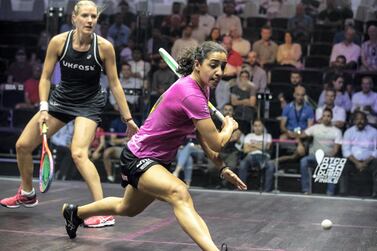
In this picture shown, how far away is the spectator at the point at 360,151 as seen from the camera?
7516 millimetres

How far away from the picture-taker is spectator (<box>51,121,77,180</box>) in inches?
319

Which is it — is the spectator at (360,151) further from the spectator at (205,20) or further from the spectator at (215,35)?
the spectator at (205,20)

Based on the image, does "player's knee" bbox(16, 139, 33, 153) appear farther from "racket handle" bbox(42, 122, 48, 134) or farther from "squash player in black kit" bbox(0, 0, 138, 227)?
"racket handle" bbox(42, 122, 48, 134)

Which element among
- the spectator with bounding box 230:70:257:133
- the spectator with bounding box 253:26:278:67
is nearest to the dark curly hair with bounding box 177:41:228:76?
the spectator with bounding box 230:70:257:133

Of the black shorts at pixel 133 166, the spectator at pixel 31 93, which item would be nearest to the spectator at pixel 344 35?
the spectator at pixel 31 93

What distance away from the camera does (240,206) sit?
251 inches

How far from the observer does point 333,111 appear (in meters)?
7.86

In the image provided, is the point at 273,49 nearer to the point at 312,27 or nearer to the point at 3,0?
the point at 312,27

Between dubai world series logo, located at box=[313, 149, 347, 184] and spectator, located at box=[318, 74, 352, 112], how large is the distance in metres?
0.64

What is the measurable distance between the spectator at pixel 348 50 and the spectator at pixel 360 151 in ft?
3.17

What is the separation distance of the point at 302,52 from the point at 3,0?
11.8ft

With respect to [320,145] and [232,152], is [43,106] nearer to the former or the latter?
[232,152]

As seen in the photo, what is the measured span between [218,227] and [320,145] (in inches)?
117

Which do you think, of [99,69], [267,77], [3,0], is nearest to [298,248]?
[99,69]
